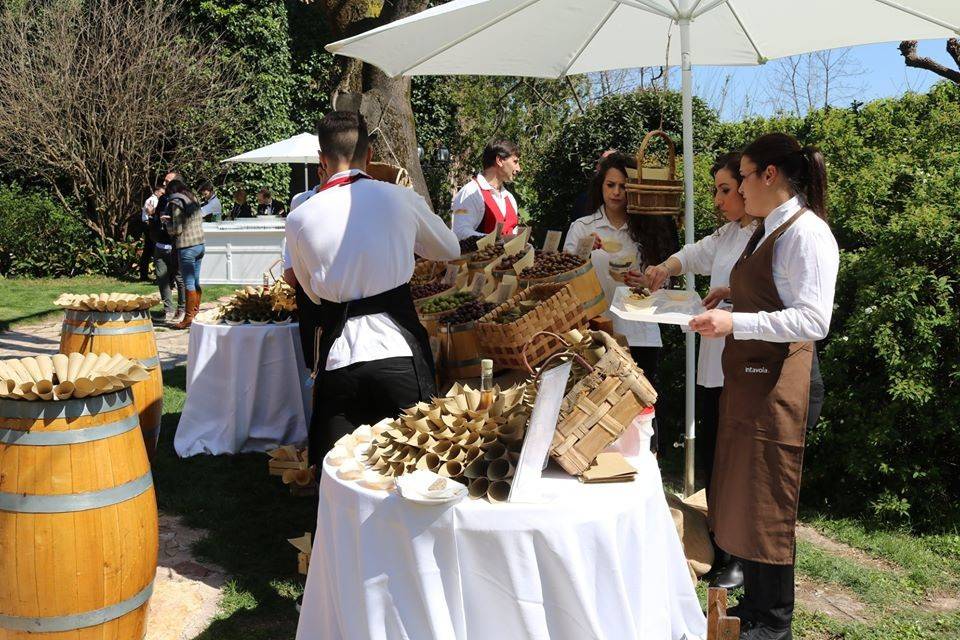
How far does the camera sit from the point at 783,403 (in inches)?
112

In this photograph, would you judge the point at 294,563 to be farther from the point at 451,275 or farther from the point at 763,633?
the point at 763,633

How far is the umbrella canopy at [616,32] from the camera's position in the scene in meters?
4.09

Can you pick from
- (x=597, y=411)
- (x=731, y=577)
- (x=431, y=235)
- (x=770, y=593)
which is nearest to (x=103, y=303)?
(x=431, y=235)

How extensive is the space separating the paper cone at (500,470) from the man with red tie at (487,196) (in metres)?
3.54

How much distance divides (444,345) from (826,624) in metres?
1.93

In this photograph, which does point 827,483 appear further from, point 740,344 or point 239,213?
point 239,213

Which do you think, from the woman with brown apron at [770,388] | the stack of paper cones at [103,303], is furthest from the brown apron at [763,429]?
the stack of paper cones at [103,303]

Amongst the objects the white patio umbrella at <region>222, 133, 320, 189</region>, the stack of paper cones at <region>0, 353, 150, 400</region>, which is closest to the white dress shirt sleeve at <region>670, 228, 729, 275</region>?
the stack of paper cones at <region>0, 353, 150, 400</region>

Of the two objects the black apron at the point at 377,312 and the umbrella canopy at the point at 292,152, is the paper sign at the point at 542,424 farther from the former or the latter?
the umbrella canopy at the point at 292,152

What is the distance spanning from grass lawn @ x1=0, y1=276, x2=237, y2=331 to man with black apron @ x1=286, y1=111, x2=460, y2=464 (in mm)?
8941

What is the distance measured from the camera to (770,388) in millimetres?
2855

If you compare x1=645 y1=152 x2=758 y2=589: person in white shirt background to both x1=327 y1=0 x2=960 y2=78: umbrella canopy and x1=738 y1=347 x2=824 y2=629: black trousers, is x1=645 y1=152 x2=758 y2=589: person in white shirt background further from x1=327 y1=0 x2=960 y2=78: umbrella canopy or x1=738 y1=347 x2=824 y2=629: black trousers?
x1=327 y1=0 x2=960 y2=78: umbrella canopy

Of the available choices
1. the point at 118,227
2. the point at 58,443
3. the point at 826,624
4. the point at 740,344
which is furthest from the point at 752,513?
the point at 118,227

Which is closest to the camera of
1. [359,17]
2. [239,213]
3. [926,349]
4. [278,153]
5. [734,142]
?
[926,349]
